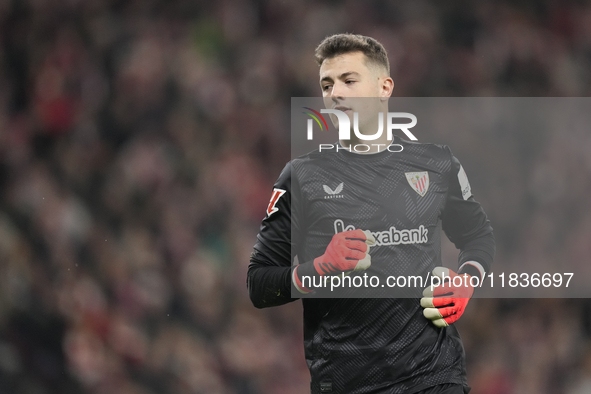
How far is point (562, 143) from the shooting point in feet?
12.7

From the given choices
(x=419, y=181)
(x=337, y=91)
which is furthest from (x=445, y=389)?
(x=337, y=91)

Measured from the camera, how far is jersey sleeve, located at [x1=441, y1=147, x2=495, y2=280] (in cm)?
206

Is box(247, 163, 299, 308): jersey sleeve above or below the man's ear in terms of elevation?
below

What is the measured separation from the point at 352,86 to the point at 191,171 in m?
2.67

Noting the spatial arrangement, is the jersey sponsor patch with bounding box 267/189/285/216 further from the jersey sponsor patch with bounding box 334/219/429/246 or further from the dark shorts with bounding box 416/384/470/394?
the dark shorts with bounding box 416/384/470/394

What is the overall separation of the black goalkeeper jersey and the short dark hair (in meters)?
0.29

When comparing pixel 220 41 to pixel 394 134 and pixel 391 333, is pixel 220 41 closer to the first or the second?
pixel 394 134

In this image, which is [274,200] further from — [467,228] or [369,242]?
[467,228]

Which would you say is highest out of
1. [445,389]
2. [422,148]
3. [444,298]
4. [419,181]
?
[422,148]

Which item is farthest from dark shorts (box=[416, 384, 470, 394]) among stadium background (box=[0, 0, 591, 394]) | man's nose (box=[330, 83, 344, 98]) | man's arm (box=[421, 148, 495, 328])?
stadium background (box=[0, 0, 591, 394])

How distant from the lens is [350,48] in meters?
2.03

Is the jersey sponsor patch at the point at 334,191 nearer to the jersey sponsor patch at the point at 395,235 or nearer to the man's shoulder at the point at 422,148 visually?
the jersey sponsor patch at the point at 395,235

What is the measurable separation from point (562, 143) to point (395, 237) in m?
2.38

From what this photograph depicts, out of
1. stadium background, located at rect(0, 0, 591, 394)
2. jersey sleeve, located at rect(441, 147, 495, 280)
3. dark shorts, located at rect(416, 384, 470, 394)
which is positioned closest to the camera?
dark shorts, located at rect(416, 384, 470, 394)
